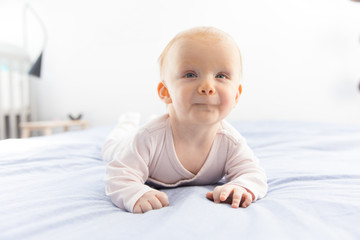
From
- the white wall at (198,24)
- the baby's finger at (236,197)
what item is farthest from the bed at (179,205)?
the white wall at (198,24)

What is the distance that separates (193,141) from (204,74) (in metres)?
0.22

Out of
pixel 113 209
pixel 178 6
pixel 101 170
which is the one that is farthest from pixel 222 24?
pixel 113 209

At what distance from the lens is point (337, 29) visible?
2.65 meters

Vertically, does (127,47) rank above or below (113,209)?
above

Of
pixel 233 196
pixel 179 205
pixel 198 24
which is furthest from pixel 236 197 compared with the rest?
pixel 198 24

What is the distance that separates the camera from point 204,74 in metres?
0.69

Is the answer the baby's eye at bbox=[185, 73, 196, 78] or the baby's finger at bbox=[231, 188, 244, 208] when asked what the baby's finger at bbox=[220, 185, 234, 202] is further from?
the baby's eye at bbox=[185, 73, 196, 78]

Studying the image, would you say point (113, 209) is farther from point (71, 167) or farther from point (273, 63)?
point (273, 63)

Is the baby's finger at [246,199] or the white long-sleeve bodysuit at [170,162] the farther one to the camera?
the white long-sleeve bodysuit at [170,162]

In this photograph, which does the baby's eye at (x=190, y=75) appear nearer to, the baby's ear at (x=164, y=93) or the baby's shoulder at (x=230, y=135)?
the baby's ear at (x=164, y=93)

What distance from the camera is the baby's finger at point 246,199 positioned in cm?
63

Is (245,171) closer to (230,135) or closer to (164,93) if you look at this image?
(230,135)

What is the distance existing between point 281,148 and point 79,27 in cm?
247

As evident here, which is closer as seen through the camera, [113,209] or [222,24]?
[113,209]
